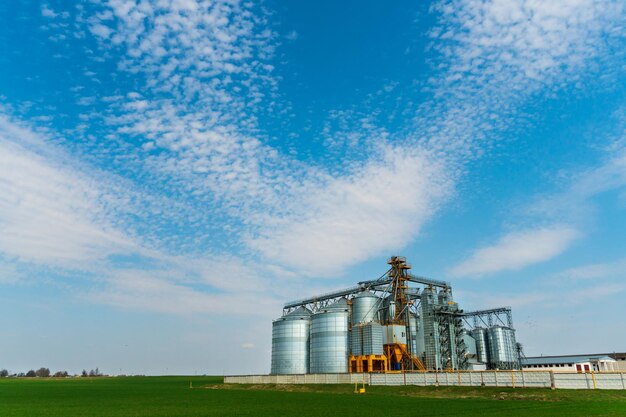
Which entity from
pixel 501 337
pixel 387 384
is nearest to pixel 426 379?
pixel 387 384

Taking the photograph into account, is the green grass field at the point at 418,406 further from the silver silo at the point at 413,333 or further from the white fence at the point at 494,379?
the silver silo at the point at 413,333

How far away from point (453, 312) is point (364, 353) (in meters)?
20.4

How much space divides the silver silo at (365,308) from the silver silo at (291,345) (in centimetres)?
1084

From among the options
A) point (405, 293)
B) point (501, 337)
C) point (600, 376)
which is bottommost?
point (600, 376)

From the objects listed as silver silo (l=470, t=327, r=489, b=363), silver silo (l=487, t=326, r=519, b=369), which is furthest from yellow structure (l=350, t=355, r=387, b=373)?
silver silo (l=487, t=326, r=519, b=369)

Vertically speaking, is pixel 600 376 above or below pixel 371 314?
below

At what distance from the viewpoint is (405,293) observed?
8900cm

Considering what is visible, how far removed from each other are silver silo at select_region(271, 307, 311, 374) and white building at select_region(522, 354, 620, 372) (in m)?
47.6

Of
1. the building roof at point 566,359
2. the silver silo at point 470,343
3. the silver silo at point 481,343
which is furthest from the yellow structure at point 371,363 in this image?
the building roof at point 566,359

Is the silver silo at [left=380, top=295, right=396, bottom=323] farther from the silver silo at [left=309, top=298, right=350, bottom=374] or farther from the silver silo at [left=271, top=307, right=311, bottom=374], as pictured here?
the silver silo at [left=271, top=307, right=311, bottom=374]

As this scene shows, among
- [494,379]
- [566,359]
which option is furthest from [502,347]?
[494,379]

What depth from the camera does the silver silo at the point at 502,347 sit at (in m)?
105

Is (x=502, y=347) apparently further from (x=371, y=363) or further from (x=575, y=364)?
(x=371, y=363)

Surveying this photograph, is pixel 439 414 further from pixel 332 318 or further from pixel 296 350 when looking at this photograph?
pixel 296 350
